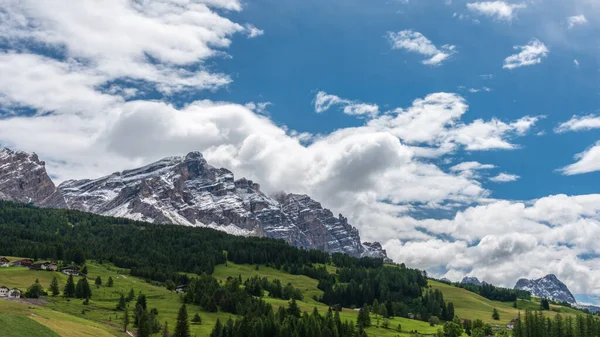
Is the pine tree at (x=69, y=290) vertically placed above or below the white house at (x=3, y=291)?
above

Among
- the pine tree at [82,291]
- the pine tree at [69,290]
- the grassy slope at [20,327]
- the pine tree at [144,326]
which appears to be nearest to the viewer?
the grassy slope at [20,327]

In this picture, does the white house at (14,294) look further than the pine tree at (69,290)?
No

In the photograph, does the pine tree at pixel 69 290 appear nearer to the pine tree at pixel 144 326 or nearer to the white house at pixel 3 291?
the white house at pixel 3 291

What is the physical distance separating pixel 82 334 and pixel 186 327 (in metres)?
51.1

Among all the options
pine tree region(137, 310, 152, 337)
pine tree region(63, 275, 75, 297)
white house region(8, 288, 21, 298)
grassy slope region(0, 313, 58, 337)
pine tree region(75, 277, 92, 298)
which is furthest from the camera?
pine tree region(75, 277, 92, 298)

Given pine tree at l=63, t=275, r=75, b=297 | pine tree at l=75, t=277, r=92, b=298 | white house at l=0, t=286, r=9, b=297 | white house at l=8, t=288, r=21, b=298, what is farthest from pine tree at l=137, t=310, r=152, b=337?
pine tree at l=63, t=275, r=75, b=297

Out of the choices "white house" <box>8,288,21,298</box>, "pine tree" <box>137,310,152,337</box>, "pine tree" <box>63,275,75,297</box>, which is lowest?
"pine tree" <box>137,310,152,337</box>

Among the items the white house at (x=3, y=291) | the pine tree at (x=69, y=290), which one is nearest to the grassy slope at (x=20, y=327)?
the white house at (x=3, y=291)

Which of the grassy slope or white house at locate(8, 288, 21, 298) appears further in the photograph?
white house at locate(8, 288, 21, 298)

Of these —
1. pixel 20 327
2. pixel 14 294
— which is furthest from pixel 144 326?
pixel 20 327

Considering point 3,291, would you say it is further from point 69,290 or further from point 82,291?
point 82,291

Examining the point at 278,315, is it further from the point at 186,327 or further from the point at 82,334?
the point at 82,334

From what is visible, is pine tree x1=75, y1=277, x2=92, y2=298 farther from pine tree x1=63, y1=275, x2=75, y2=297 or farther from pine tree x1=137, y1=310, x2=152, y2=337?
pine tree x1=137, y1=310, x2=152, y2=337

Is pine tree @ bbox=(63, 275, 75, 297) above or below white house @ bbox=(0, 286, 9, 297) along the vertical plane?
above
